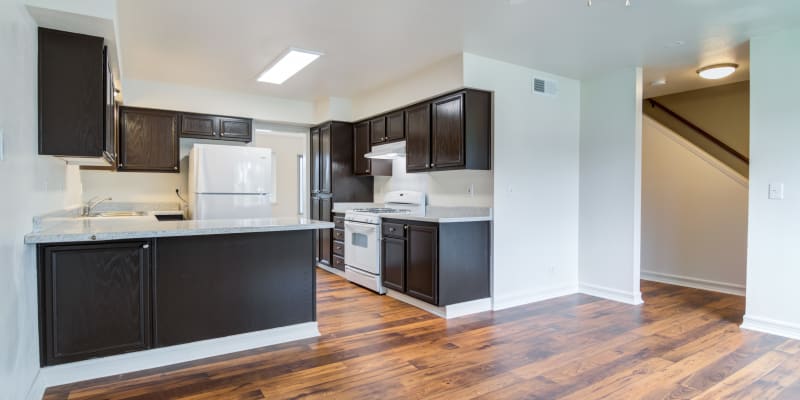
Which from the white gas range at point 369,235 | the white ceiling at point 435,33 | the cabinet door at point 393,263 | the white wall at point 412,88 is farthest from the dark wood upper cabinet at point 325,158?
the cabinet door at point 393,263

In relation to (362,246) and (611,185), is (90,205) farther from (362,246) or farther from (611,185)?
(611,185)

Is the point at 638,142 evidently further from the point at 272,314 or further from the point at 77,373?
the point at 77,373

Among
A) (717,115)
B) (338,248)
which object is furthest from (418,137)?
(717,115)

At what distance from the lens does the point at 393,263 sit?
14.5 feet

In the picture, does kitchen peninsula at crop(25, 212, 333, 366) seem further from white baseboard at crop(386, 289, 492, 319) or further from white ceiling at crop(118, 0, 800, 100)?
white ceiling at crop(118, 0, 800, 100)

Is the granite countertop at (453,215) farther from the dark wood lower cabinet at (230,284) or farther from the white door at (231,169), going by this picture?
the white door at (231,169)

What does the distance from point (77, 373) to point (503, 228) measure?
3450mm

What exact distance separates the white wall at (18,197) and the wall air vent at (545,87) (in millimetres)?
4039

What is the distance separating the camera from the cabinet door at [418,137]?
439 centimetres

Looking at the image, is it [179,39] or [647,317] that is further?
[647,317]

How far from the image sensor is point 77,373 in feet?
8.18

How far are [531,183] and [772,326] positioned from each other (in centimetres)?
225

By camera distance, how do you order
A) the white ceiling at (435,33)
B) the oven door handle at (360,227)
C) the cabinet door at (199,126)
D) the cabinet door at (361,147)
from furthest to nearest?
the cabinet door at (361,147) < the cabinet door at (199,126) < the oven door handle at (360,227) < the white ceiling at (435,33)

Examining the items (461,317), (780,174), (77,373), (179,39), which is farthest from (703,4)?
(77,373)
